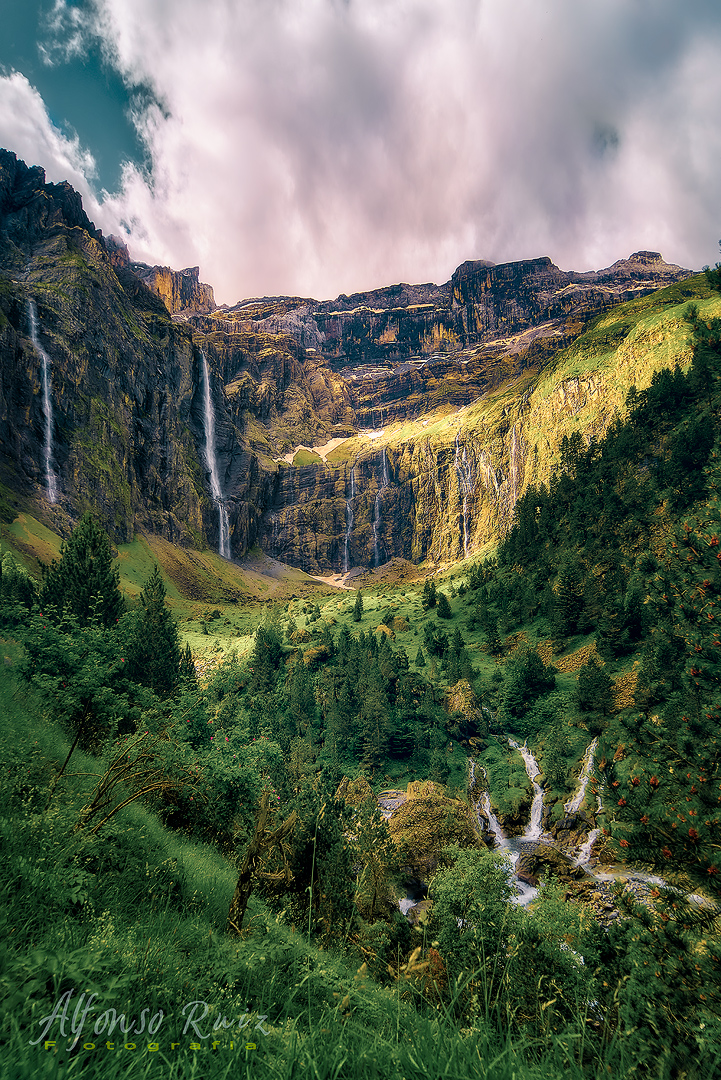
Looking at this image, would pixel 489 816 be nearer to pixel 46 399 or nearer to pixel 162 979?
pixel 162 979

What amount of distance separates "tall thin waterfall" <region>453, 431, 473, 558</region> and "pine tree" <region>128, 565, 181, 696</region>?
129 meters

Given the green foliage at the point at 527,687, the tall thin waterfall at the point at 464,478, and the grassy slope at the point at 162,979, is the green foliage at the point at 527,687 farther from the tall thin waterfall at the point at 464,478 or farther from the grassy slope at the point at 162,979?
the tall thin waterfall at the point at 464,478

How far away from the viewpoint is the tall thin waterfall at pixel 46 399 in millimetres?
87781

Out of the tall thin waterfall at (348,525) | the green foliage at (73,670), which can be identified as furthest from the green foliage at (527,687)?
the tall thin waterfall at (348,525)

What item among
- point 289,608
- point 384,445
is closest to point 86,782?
point 289,608

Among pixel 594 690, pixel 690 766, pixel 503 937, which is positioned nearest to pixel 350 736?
pixel 594 690

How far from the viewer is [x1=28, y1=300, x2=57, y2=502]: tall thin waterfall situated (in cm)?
8778

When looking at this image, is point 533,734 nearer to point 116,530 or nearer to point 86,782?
point 86,782

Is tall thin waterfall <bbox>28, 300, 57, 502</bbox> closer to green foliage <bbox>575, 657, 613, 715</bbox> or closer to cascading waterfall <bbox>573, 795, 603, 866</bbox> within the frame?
green foliage <bbox>575, 657, 613, 715</bbox>

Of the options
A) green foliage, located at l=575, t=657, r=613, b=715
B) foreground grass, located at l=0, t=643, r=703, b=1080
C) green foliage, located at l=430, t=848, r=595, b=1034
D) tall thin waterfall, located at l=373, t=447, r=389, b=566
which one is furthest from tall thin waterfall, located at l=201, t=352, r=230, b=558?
foreground grass, located at l=0, t=643, r=703, b=1080

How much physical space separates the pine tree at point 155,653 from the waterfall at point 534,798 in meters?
27.0

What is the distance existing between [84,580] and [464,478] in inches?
5621

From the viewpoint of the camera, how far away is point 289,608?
100125 millimetres

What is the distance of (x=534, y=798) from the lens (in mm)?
33781
